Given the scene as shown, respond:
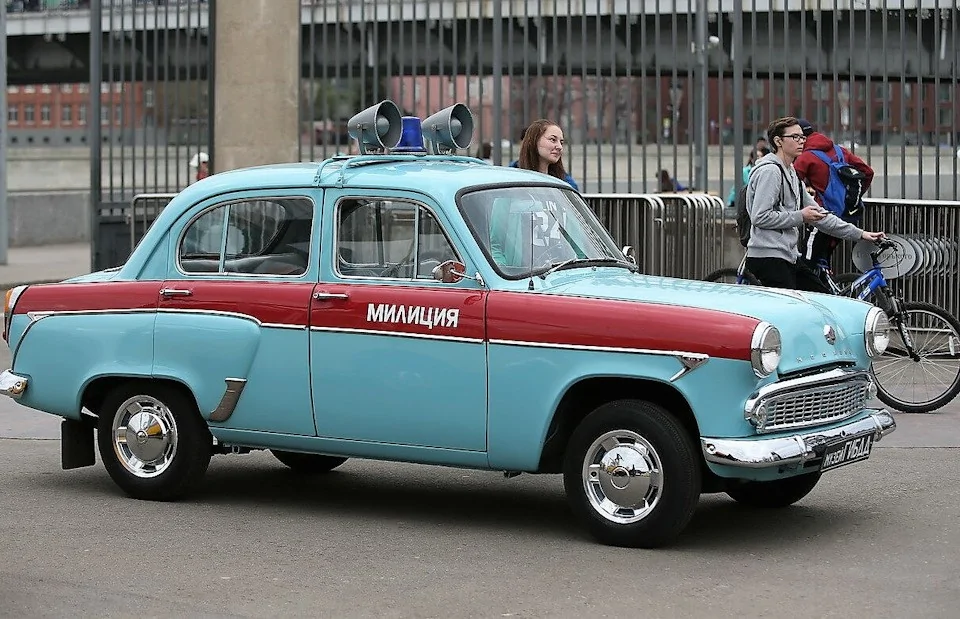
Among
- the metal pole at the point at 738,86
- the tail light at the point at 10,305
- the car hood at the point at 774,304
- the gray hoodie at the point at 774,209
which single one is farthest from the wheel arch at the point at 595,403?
the metal pole at the point at 738,86

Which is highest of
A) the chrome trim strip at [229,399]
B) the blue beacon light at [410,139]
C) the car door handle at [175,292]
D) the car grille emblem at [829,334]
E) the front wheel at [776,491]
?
the blue beacon light at [410,139]

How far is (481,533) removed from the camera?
24.6 feet

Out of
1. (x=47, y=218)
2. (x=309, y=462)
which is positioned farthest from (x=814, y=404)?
(x=47, y=218)

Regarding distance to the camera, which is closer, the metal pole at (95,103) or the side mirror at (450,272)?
the side mirror at (450,272)

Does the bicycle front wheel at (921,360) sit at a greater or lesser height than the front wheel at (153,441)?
greater

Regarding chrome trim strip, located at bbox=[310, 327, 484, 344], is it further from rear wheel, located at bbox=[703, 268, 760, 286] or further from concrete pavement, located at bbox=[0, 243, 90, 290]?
concrete pavement, located at bbox=[0, 243, 90, 290]

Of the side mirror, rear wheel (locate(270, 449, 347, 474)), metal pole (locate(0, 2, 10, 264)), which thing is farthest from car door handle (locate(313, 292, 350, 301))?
metal pole (locate(0, 2, 10, 264))

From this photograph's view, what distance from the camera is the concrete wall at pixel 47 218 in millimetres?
33156

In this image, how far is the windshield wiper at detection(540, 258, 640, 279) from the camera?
7.66 m

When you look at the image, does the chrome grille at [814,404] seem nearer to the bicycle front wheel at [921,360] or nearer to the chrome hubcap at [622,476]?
the chrome hubcap at [622,476]

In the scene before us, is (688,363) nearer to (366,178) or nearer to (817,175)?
(366,178)

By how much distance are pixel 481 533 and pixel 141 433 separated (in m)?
1.82

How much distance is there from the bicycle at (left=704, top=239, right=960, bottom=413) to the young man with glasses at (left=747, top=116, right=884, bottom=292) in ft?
1.08

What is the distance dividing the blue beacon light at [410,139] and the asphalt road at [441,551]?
1.69 metres
